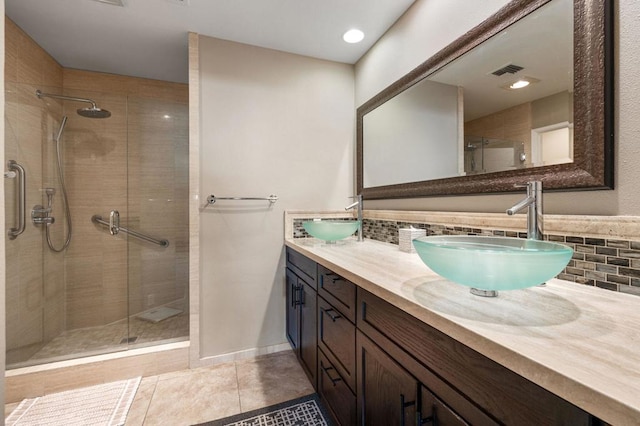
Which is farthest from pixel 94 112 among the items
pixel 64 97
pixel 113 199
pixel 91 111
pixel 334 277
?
pixel 334 277

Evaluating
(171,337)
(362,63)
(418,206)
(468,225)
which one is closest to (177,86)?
(362,63)

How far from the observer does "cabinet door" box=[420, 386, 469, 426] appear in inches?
23.8

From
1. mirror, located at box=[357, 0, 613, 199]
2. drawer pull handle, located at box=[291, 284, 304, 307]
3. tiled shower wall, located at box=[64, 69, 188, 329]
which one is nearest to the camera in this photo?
mirror, located at box=[357, 0, 613, 199]

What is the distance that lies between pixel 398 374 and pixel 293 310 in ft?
3.91

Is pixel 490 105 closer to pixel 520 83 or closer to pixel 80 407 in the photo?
pixel 520 83

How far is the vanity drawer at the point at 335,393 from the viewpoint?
1.09 m

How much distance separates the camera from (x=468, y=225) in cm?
126

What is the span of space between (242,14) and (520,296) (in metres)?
2.00

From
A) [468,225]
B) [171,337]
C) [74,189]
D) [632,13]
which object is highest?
[632,13]

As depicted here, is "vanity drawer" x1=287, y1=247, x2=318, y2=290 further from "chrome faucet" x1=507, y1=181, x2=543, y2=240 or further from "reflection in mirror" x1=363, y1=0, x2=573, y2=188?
"chrome faucet" x1=507, y1=181, x2=543, y2=240

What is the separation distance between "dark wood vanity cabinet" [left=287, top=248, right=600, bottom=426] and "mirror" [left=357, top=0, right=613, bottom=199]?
0.73 meters

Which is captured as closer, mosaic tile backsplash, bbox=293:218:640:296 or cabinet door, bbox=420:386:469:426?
cabinet door, bbox=420:386:469:426

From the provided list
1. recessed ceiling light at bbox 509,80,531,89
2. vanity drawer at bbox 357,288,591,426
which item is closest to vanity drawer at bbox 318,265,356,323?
vanity drawer at bbox 357,288,591,426

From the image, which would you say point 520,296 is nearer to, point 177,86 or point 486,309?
point 486,309
